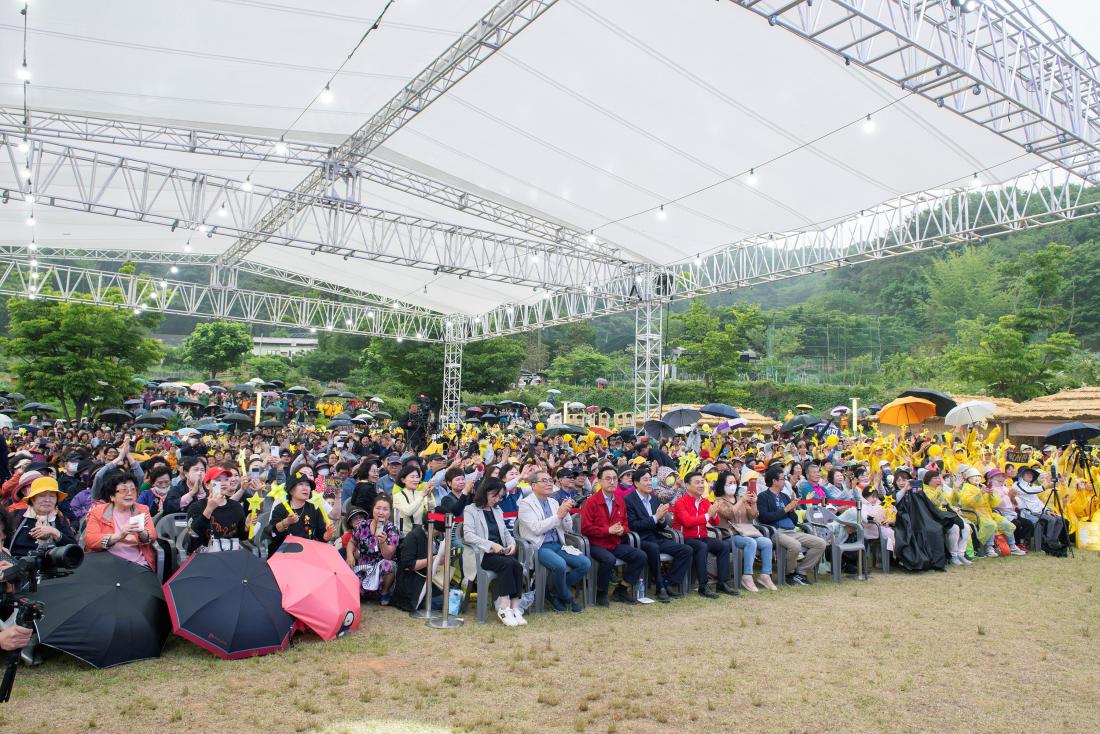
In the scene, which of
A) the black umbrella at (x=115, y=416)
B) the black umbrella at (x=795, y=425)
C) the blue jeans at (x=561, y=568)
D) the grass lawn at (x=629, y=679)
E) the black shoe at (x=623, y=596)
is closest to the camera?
the grass lawn at (x=629, y=679)

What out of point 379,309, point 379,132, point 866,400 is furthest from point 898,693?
point 866,400

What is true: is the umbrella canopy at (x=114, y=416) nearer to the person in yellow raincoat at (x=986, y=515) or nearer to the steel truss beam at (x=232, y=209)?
the steel truss beam at (x=232, y=209)

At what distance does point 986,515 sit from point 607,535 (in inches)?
198

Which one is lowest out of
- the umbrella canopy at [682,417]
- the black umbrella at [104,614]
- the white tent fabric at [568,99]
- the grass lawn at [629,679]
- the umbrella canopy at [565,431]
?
the grass lawn at [629,679]

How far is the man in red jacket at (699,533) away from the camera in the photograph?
5.70m

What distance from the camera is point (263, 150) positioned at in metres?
11.3

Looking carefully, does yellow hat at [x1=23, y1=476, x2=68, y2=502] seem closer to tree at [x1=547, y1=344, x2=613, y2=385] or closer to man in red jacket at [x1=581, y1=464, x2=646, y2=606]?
man in red jacket at [x1=581, y1=464, x2=646, y2=606]

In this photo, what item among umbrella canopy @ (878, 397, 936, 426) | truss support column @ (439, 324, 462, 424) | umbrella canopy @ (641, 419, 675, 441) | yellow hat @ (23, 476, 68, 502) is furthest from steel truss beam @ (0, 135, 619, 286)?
yellow hat @ (23, 476, 68, 502)

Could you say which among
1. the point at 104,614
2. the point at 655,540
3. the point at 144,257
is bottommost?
the point at 104,614

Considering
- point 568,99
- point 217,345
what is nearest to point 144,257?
point 568,99

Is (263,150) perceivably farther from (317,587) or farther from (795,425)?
(795,425)

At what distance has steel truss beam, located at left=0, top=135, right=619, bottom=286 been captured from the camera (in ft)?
33.9

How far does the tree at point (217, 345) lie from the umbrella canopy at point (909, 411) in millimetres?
34434

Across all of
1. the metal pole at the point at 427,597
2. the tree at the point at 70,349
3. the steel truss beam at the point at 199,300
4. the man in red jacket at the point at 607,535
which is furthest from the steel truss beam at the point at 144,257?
the man in red jacket at the point at 607,535
